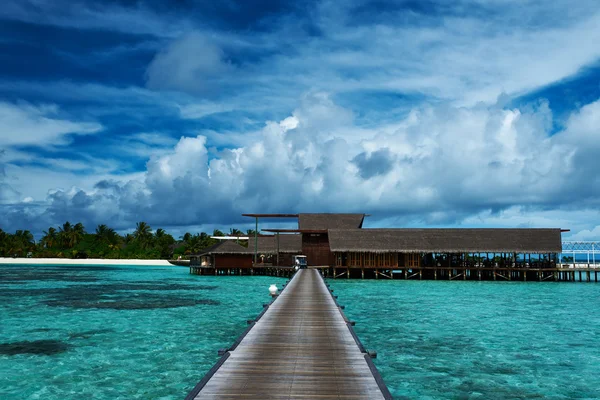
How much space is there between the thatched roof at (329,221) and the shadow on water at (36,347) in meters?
36.5

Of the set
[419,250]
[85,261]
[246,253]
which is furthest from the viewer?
[85,261]

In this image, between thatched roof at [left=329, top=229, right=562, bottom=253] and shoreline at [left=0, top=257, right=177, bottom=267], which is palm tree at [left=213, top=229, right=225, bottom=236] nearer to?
shoreline at [left=0, top=257, right=177, bottom=267]

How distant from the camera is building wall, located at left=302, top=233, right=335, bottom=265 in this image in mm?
50781

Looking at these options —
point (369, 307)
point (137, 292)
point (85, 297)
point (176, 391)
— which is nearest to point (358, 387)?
point (176, 391)

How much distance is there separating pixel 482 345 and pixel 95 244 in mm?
97955

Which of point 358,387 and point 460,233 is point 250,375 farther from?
point 460,233

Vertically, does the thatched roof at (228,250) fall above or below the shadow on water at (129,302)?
above

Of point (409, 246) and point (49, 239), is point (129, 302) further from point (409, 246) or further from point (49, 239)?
point (49, 239)

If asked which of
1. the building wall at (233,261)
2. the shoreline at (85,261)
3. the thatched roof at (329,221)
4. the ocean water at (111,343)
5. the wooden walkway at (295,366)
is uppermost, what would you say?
the thatched roof at (329,221)

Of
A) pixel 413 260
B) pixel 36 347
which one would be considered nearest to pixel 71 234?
pixel 413 260

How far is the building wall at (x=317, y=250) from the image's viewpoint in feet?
167

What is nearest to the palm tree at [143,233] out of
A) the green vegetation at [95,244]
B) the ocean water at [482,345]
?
the green vegetation at [95,244]

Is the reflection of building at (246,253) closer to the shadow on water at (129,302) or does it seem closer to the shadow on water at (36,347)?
the shadow on water at (129,302)

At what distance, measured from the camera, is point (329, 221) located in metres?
53.5
